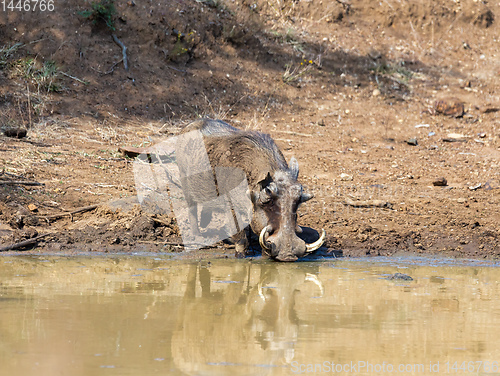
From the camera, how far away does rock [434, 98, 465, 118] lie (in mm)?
11344

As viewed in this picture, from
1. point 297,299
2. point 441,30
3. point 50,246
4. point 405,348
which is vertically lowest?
point 50,246

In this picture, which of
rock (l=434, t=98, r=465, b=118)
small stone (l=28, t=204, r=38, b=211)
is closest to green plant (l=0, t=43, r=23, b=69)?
small stone (l=28, t=204, r=38, b=211)

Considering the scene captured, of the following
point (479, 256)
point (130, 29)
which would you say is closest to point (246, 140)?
point (479, 256)

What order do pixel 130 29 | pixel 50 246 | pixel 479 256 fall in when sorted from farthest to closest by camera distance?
pixel 130 29 → pixel 479 256 → pixel 50 246

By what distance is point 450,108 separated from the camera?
1140cm

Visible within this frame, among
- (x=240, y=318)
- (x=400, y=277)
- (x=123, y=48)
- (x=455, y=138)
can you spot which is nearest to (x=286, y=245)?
(x=400, y=277)

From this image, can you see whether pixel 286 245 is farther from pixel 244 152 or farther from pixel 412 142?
→ pixel 412 142

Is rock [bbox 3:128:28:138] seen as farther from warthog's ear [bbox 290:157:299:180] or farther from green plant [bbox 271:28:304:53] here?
green plant [bbox 271:28:304:53]

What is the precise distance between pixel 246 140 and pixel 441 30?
30.7 ft

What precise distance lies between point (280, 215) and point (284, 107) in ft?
19.0

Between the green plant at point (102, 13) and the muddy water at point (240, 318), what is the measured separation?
6375mm

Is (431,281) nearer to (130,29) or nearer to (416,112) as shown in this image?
(416,112)

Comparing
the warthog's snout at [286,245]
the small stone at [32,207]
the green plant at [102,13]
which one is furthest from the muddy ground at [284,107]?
the warthog's snout at [286,245]

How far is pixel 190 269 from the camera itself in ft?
17.9
